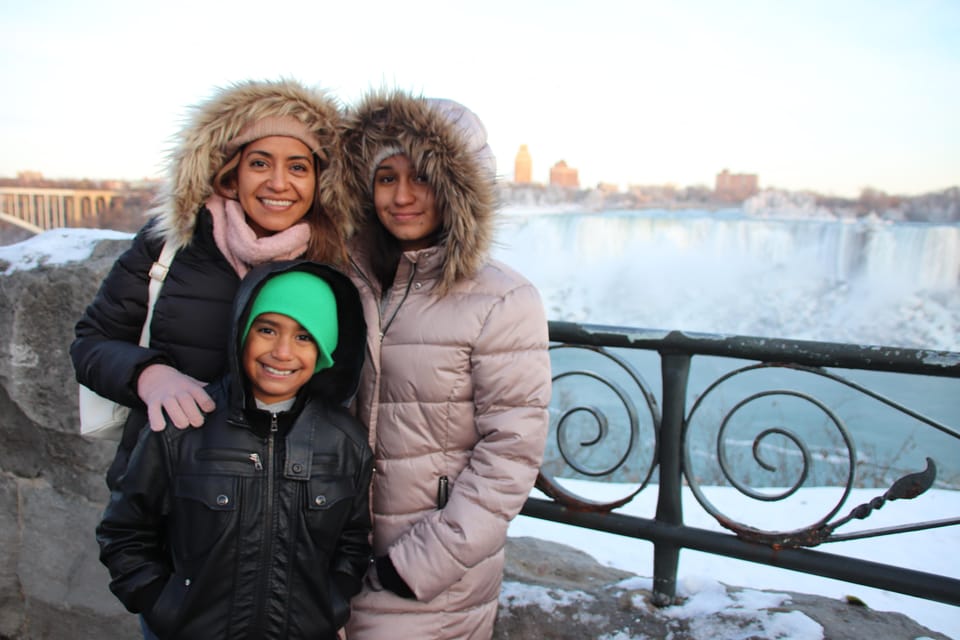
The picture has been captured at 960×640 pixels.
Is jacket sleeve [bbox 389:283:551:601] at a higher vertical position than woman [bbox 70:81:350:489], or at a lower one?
lower

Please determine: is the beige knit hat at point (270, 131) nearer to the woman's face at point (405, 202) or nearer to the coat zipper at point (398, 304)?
the woman's face at point (405, 202)

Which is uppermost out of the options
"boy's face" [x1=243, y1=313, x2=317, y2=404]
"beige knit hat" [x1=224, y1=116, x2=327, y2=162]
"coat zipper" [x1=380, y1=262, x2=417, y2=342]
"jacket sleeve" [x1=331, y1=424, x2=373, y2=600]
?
"beige knit hat" [x1=224, y1=116, x2=327, y2=162]

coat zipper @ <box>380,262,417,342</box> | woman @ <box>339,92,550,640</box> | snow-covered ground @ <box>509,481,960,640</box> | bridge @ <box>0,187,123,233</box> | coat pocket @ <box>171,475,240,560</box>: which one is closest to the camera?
coat pocket @ <box>171,475,240,560</box>

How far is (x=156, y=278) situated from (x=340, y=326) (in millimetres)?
409

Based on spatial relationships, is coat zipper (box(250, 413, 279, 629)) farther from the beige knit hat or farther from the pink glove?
the beige knit hat

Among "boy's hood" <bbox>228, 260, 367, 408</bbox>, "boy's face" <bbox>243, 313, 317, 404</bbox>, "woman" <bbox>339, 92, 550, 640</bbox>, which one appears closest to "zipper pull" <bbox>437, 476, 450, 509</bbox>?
"woman" <bbox>339, 92, 550, 640</bbox>

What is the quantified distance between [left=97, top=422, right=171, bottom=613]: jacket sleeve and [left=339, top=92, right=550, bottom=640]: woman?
1.28 ft

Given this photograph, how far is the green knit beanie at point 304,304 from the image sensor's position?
1.31m

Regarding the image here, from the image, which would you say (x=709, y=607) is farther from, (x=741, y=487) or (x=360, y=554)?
(x=360, y=554)

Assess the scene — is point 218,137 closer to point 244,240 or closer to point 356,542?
point 244,240


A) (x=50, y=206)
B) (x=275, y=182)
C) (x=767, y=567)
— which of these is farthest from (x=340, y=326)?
(x=50, y=206)

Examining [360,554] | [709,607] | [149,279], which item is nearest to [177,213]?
[149,279]

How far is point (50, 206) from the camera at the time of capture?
36.8 feet

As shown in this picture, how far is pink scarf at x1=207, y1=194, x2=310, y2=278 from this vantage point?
1.45m
